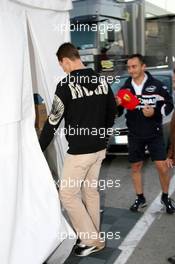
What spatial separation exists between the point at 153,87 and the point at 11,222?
2324mm

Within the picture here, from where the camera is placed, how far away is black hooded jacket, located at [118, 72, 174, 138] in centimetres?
459

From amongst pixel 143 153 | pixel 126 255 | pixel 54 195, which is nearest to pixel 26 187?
pixel 54 195

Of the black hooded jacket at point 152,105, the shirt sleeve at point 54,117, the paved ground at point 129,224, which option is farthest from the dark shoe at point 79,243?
the black hooded jacket at point 152,105

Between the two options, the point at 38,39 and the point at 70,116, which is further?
the point at 38,39

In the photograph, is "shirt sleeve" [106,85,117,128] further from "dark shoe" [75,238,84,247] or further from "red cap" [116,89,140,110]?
"dark shoe" [75,238,84,247]

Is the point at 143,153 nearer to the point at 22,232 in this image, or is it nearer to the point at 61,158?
the point at 61,158

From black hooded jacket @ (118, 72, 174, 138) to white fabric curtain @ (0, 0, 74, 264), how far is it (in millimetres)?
1557

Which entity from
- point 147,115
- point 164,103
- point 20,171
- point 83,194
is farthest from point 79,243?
point 164,103

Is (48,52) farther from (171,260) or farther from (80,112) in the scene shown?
(171,260)

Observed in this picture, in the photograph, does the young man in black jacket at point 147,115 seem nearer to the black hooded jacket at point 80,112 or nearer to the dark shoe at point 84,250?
the black hooded jacket at point 80,112

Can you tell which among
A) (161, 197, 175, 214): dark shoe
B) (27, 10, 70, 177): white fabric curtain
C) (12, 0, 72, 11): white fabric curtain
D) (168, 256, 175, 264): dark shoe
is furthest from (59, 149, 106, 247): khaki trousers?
(12, 0, 72, 11): white fabric curtain

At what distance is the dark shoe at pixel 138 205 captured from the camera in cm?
486

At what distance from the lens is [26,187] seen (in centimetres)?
334

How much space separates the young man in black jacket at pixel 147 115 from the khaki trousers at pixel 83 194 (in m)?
0.99
